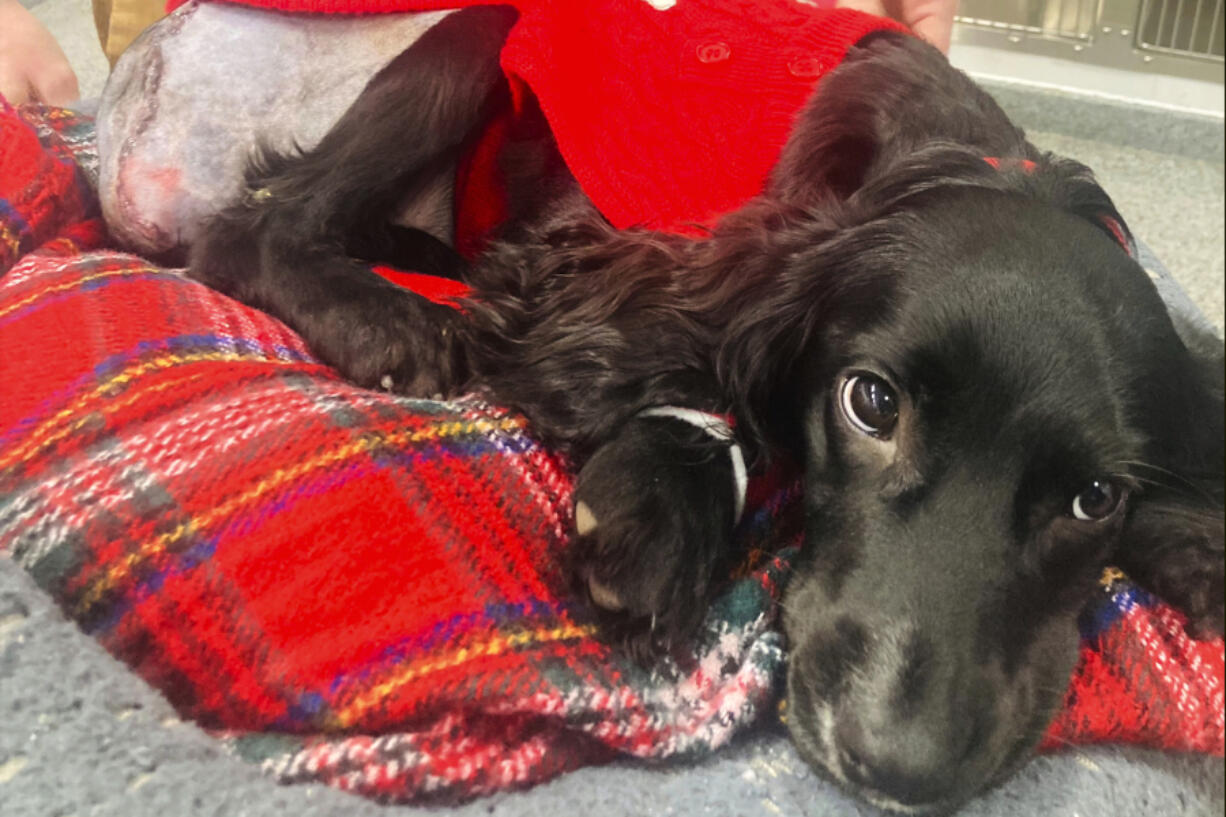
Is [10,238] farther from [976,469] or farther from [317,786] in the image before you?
[976,469]

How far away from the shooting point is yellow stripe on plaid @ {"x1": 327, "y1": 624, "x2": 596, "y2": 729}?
2.14 feet

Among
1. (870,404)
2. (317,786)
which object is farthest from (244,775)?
(870,404)

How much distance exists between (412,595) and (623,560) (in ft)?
0.56

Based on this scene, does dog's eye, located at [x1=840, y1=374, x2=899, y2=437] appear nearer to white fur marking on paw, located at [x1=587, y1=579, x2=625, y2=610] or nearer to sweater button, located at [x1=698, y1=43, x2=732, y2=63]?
white fur marking on paw, located at [x1=587, y1=579, x2=625, y2=610]

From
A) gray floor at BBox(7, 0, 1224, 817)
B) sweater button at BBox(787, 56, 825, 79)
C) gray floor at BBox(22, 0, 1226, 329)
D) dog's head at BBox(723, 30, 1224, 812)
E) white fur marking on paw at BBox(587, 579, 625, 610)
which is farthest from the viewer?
sweater button at BBox(787, 56, 825, 79)

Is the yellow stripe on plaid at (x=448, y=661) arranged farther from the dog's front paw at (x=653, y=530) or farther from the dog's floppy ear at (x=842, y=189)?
the dog's floppy ear at (x=842, y=189)

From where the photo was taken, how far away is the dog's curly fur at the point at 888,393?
671 millimetres

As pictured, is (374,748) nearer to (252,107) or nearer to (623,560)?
(623,560)

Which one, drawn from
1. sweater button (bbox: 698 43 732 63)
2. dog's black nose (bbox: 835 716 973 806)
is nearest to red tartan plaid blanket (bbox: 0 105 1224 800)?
dog's black nose (bbox: 835 716 973 806)

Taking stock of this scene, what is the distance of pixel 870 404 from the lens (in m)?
0.77

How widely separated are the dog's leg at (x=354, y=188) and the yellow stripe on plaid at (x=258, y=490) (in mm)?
234

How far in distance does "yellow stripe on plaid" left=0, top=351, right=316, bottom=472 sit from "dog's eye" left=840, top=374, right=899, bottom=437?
0.56 m

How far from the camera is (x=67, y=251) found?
1093 millimetres

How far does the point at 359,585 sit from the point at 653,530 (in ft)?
0.77
